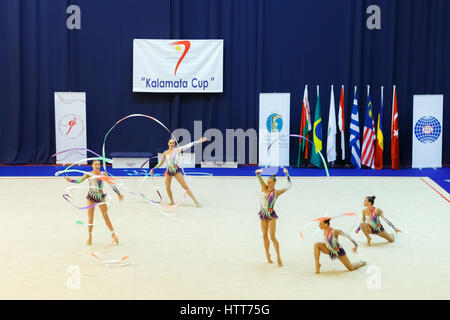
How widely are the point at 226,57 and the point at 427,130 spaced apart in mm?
6066

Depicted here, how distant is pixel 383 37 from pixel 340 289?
12.0m

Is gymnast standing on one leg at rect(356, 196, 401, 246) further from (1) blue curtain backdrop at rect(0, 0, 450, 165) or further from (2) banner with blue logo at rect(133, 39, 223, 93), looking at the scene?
(2) banner with blue logo at rect(133, 39, 223, 93)

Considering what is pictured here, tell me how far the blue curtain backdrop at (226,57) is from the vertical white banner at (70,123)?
17.0 inches

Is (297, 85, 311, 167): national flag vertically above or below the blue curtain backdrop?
below

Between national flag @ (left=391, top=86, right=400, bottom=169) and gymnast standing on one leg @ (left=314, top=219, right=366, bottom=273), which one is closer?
gymnast standing on one leg @ (left=314, top=219, right=366, bottom=273)

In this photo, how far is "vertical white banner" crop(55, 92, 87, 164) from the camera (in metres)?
16.8

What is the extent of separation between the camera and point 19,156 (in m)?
17.3

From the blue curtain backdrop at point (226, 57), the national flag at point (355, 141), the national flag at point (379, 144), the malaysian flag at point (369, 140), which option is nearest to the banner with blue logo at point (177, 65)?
the blue curtain backdrop at point (226, 57)

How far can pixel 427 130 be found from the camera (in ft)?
53.7

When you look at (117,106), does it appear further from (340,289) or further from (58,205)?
(340,289)

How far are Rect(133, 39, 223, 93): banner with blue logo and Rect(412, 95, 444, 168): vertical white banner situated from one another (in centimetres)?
558

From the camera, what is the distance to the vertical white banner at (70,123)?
16.8 meters

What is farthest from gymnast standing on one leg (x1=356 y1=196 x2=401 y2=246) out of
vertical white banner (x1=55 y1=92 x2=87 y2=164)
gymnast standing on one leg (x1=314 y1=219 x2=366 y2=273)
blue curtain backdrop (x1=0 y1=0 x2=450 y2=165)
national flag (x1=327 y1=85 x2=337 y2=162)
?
vertical white banner (x1=55 y1=92 x2=87 y2=164)

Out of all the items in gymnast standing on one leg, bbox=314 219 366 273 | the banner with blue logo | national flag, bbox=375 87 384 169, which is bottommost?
gymnast standing on one leg, bbox=314 219 366 273
